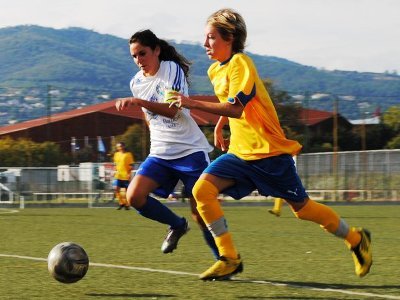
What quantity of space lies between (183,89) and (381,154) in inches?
1014

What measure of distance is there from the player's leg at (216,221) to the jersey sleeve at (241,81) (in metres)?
0.61

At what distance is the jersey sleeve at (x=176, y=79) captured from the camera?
739cm

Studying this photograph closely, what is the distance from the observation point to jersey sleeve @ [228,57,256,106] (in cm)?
648

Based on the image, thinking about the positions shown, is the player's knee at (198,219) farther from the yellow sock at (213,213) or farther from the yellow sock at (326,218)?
the yellow sock at (326,218)

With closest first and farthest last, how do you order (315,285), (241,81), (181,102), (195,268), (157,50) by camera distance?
(181,102) → (241,81) → (315,285) → (157,50) → (195,268)

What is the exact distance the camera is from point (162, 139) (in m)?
7.49

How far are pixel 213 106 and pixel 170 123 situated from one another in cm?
108

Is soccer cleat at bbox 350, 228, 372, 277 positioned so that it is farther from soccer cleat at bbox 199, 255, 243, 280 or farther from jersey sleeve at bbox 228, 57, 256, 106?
jersey sleeve at bbox 228, 57, 256, 106

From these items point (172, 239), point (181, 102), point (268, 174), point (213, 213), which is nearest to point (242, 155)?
point (268, 174)

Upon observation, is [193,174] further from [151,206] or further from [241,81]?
[241,81]

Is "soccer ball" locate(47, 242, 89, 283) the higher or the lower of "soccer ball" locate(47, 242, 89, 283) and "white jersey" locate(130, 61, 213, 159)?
the lower

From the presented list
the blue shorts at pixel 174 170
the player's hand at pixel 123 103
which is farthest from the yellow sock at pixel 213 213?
the player's hand at pixel 123 103

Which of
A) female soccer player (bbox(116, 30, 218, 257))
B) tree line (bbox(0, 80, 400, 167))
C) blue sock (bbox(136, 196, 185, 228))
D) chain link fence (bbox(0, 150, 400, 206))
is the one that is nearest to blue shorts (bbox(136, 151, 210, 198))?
female soccer player (bbox(116, 30, 218, 257))

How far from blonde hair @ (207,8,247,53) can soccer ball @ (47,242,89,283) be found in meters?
1.86
